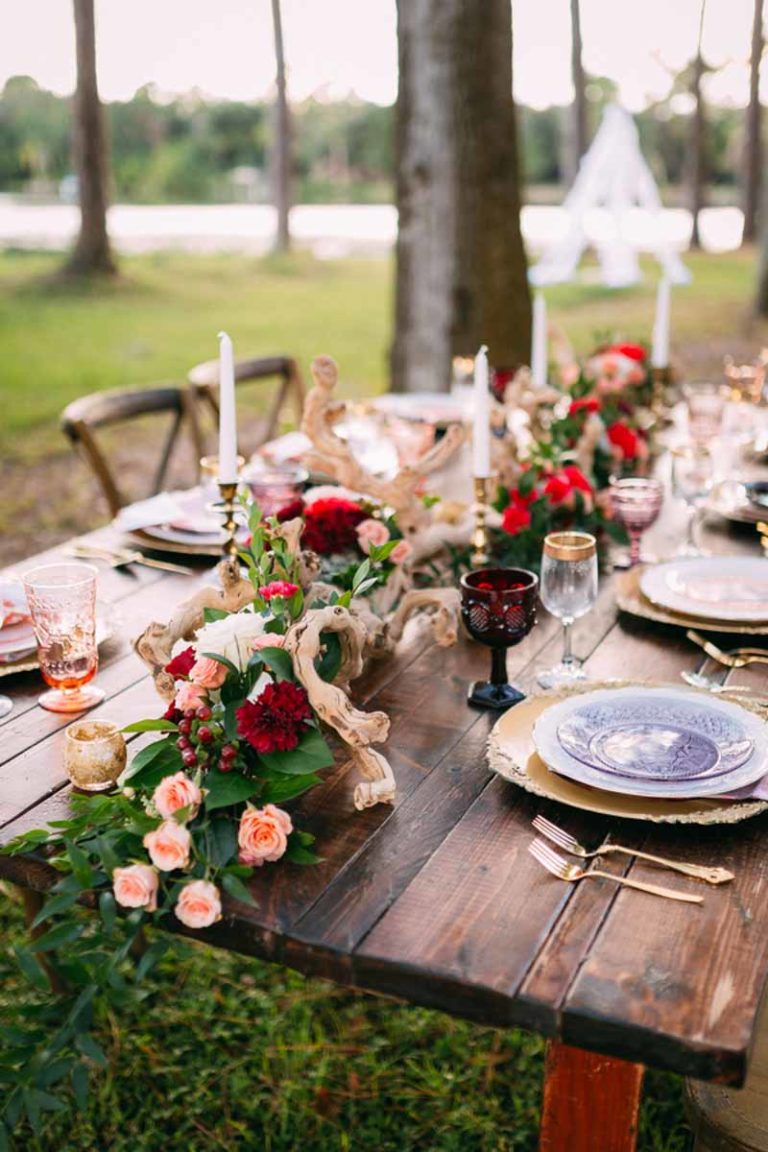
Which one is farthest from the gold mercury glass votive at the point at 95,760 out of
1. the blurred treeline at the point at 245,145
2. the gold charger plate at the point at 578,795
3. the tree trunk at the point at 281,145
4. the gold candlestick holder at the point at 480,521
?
the blurred treeline at the point at 245,145

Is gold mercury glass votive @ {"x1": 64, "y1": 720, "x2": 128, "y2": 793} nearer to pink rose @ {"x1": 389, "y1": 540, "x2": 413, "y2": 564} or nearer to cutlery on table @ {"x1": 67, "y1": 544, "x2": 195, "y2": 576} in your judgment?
pink rose @ {"x1": 389, "y1": 540, "x2": 413, "y2": 564}

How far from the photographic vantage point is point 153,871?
3.78ft

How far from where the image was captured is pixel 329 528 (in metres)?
1.70

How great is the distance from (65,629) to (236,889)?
0.50 m

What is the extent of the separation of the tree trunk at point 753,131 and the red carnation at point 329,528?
1324 centimetres

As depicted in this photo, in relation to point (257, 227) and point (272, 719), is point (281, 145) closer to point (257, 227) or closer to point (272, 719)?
point (257, 227)

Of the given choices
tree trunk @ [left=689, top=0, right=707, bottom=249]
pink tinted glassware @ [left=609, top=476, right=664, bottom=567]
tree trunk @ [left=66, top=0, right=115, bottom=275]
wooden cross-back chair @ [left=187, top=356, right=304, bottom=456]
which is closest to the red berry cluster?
pink tinted glassware @ [left=609, top=476, right=664, bottom=567]

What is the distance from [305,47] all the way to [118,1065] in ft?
49.2

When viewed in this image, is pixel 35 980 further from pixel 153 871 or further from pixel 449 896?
pixel 449 896

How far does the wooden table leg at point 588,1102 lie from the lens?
1181 millimetres

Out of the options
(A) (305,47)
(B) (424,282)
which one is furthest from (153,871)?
(A) (305,47)

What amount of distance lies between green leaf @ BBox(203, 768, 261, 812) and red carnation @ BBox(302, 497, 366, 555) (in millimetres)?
530

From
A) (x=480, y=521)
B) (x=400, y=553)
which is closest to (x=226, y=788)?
(x=400, y=553)

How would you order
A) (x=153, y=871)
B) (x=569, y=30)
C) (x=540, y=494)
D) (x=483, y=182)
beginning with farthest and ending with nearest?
1. (x=569, y=30)
2. (x=483, y=182)
3. (x=540, y=494)
4. (x=153, y=871)
